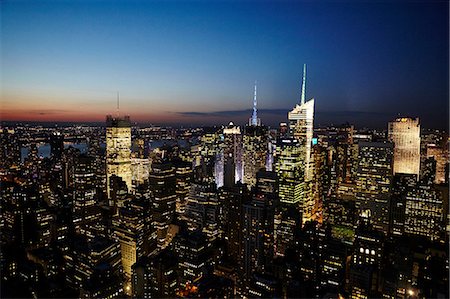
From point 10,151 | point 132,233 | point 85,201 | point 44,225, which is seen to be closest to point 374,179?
point 132,233

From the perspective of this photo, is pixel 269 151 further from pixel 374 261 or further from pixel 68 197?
pixel 374 261

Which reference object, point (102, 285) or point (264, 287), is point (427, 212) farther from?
point (102, 285)

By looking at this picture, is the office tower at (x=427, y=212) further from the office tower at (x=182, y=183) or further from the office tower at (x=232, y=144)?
the office tower at (x=232, y=144)

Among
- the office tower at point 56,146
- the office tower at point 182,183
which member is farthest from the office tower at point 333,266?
the office tower at point 56,146

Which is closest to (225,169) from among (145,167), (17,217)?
(145,167)

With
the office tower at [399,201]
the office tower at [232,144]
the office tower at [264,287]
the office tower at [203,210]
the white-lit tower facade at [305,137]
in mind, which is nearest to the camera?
the office tower at [264,287]
